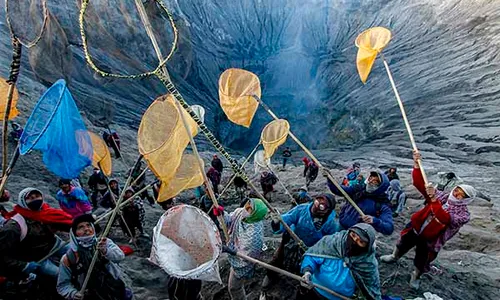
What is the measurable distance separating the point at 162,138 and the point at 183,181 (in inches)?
47.1

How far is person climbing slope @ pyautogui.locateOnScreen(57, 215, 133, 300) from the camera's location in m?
2.88

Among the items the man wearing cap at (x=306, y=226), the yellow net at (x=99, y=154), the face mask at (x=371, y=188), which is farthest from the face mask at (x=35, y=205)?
the face mask at (x=371, y=188)

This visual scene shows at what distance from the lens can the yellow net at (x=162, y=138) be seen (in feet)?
11.5

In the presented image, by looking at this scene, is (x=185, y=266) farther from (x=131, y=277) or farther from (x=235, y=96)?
(x=235, y=96)

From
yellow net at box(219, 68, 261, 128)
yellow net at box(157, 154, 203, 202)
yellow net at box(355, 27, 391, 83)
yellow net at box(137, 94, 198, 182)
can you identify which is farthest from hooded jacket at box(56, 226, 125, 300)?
yellow net at box(355, 27, 391, 83)

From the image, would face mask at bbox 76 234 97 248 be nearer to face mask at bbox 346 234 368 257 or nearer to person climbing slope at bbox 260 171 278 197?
face mask at bbox 346 234 368 257

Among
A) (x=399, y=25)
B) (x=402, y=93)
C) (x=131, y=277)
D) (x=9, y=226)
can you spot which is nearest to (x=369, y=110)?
(x=402, y=93)

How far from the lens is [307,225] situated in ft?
11.8

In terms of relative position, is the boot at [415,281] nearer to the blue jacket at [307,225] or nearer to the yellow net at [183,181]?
the blue jacket at [307,225]

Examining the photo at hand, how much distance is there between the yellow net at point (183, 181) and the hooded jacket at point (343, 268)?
2106 mm

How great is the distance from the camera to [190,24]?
33.1m

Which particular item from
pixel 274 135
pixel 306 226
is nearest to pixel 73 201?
pixel 306 226

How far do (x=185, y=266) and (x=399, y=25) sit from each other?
111 feet

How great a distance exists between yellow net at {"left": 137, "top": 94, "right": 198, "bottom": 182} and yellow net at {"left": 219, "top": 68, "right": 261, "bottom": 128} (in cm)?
153
